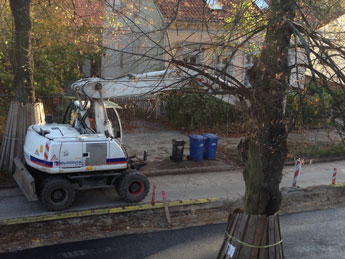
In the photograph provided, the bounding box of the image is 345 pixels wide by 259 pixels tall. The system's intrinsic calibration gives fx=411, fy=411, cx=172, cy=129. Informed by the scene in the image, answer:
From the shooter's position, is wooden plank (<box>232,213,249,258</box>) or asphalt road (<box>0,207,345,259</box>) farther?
asphalt road (<box>0,207,345,259</box>)

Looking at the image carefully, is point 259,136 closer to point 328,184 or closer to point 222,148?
point 328,184

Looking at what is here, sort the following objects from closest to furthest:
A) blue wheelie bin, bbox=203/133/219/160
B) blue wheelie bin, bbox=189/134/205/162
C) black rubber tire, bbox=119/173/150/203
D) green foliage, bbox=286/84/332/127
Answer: green foliage, bbox=286/84/332/127 → black rubber tire, bbox=119/173/150/203 → blue wheelie bin, bbox=189/134/205/162 → blue wheelie bin, bbox=203/133/219/160

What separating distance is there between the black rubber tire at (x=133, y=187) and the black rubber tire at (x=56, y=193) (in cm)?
120

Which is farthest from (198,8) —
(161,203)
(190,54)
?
(190,54)

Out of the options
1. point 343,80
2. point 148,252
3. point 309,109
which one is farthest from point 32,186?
point 343,80

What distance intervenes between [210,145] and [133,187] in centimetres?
468

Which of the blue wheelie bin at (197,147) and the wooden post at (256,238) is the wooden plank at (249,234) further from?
the blue wheelie bin at (197,147)

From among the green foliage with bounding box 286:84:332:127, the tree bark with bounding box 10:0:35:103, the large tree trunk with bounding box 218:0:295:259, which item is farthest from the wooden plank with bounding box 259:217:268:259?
the tree bark with bounding box 10:0:35:103

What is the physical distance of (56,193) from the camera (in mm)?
9391

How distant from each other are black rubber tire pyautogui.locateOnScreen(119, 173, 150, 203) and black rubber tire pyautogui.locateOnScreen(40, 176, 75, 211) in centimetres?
120

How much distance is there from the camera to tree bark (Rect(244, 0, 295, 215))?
4789mm

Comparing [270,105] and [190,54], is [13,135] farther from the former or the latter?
[270,105]

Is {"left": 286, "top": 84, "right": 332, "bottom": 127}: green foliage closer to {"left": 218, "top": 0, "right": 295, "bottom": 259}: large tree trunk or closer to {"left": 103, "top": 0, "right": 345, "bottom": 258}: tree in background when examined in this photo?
{"left": 103, "top": 0, "right": 345, "bottom": 258}: tree in background

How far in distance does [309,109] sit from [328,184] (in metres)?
8.18
